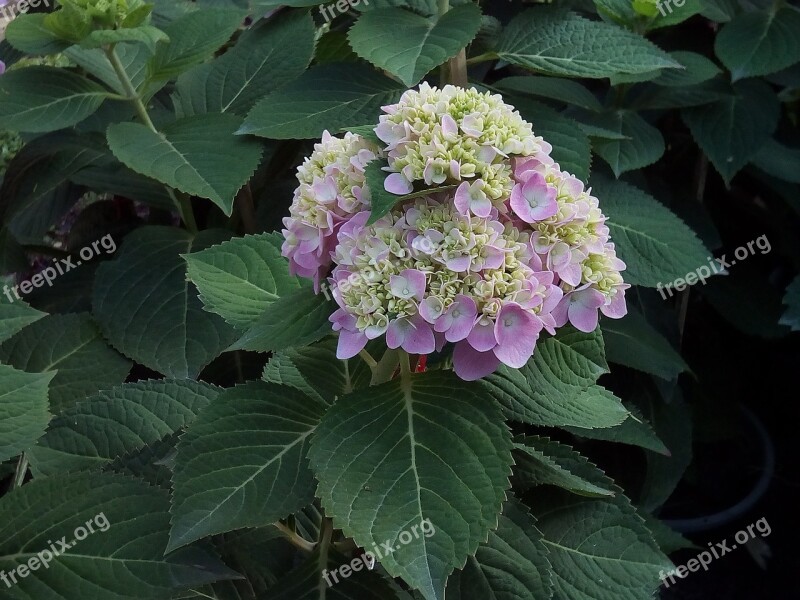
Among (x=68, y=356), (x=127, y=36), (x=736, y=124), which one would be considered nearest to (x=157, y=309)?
(x=68, y=356)

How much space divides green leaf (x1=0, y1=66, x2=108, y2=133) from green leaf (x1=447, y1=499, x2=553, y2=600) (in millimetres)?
807

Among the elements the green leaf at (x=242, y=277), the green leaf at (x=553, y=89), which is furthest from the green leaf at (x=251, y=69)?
the green leaf at (x=242, y=277)

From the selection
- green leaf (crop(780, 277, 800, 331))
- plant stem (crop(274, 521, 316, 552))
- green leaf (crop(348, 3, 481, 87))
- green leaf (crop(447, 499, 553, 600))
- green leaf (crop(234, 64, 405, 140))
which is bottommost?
green leaf (crop(780, 277, 800, 331))

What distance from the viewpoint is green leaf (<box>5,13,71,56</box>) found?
1026 mm

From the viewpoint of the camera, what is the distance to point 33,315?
2.85 ft

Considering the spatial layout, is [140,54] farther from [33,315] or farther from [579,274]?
[579,274]

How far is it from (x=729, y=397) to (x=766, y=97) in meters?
0.65

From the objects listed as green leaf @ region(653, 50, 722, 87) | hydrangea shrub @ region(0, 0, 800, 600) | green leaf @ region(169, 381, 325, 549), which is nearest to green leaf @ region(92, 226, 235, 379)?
hydrangea shrub @ region(0, 0, 800, 600)

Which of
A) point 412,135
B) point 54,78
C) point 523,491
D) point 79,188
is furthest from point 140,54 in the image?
point 523,491

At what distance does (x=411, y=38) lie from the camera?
3.16 ft

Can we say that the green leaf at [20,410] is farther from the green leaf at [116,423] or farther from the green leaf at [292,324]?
the green leaf at [292,324]

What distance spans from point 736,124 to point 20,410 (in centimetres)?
119

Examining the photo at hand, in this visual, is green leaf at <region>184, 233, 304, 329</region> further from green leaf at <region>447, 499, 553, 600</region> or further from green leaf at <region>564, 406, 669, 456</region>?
green leaf at <region>564, 406, 669, 456</region>

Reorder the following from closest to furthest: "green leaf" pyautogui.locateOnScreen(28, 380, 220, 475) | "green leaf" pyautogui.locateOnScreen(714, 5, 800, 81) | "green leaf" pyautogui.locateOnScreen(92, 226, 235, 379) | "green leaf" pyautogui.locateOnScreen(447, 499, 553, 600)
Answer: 1. "green leaf" pyautogui.locateOnScreen(447, 499, 553, 600)
2. "green leaf" pyautogui.locateOnScreen(28, 380, 220, 475)
3. "green leaf" pyautogui.locateOnScreen(92, 226, 235, 379)
4. "green leaf" pyautogui.locateOnScreen(714, 5, 800, 81)
